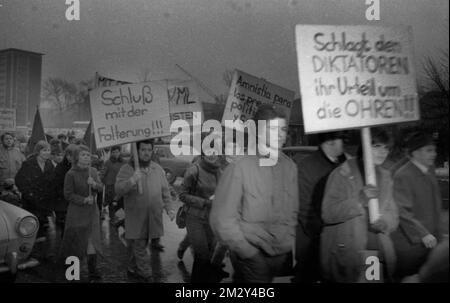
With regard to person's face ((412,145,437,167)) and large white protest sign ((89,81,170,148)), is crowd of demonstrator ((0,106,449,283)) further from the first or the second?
large white protest sign ((89,81,170,148))

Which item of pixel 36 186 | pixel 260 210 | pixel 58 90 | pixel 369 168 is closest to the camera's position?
pixel 260 210

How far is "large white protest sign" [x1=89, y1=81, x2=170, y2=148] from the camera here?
14.4ft

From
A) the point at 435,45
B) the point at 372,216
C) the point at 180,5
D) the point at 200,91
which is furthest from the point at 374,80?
the point at 180,5

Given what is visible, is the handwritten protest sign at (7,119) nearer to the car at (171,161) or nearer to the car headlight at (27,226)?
the car headlight at (27,226)

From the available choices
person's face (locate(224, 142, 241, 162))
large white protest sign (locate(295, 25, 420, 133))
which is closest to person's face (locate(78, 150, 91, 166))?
person's face (locate(224, 142, 241, 162))

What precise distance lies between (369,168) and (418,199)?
1.60 feet

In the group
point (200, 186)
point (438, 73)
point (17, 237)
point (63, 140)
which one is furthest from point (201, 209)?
point (438, 73)

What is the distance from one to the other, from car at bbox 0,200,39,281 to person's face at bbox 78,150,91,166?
60 centimetres

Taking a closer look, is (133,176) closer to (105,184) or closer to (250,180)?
(105,184)

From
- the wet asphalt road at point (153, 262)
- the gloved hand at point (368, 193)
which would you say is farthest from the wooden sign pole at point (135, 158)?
the gloved hand at point (368, 193)

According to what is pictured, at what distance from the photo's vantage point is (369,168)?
4.12 metres

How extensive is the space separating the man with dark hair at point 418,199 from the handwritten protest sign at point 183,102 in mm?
1704

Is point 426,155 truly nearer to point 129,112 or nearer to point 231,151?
point 231,151
